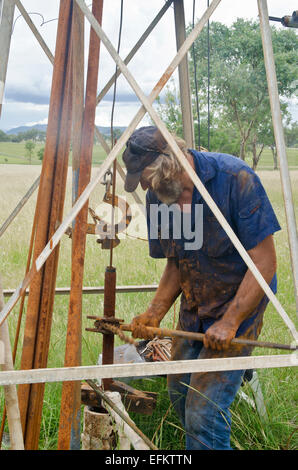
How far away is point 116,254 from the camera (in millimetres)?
7809

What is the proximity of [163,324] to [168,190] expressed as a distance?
264 cm

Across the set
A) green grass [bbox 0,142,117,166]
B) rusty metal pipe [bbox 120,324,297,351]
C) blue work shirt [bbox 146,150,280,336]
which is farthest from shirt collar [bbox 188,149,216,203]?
green grass [bbox 0,142,117,166]

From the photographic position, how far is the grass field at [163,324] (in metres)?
3.14

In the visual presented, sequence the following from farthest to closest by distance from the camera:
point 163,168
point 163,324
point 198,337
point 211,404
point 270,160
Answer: point 270,160 → point 163,324 → point 211,404 → point 163,168 → point 198,337

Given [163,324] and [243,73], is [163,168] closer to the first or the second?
[163,324]

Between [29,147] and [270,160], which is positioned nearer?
[29,147]

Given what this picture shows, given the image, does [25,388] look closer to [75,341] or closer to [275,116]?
[75,341]

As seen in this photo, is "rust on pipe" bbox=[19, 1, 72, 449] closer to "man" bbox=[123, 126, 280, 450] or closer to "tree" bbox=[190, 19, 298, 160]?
"man" bbox=[123, 126, 280, 450]

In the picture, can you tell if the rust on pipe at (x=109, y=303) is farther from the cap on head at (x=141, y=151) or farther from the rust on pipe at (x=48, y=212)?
the cap on head at (x=141, y=151)

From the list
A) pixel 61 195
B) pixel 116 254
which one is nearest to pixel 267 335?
pixel 61 195

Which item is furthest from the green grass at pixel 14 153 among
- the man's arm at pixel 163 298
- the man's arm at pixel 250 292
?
the man's arm at pixel 250 292

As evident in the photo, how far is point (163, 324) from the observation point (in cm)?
494

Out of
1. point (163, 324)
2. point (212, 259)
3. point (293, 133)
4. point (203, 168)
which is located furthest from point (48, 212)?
point (293, 133)

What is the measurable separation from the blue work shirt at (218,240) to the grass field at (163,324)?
654 mm
